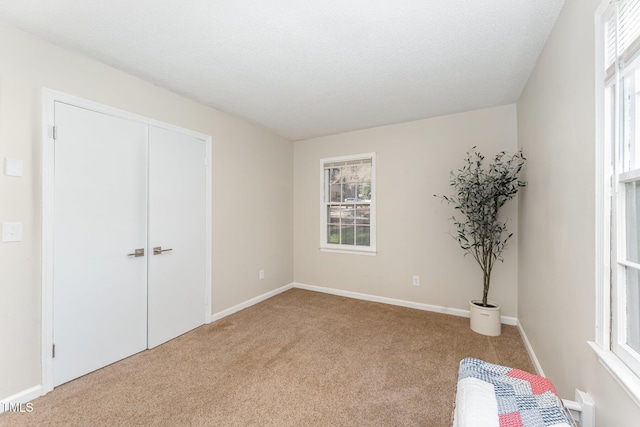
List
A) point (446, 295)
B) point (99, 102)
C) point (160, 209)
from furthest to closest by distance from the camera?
point (446, 295)
point (160, 209)
point (99, 102)

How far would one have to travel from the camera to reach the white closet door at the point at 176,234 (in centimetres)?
263

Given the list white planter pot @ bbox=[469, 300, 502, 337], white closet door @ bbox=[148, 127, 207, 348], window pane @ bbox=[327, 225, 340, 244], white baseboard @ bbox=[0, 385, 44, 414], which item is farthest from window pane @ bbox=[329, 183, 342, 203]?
white baseboard @ bbox=[0, 385, 44, 414]

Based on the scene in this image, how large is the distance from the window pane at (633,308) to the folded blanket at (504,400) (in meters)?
0.35

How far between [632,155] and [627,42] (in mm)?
427

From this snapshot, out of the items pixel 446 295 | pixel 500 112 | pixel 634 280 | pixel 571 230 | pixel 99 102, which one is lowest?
pixel 446 295

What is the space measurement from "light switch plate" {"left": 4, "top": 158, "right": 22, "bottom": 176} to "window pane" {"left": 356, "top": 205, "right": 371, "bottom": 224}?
349cm

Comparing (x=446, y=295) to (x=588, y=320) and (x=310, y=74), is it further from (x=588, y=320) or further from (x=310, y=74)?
(x=310, y=74)

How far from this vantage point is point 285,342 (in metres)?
2.70

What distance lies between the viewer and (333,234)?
435 cm

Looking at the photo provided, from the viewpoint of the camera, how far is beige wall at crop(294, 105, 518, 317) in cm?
317

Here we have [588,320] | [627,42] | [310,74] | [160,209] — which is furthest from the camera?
[160,209]

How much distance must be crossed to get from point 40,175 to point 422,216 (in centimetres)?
375

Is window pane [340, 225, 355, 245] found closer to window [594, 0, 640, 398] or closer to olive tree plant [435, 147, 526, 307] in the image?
olive tree plant [435, 147, 526, 307]

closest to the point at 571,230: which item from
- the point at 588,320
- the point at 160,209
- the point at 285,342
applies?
the point at 588,320
